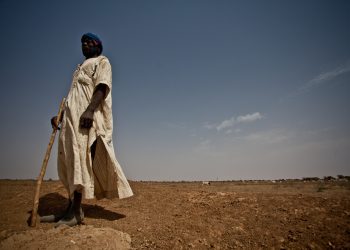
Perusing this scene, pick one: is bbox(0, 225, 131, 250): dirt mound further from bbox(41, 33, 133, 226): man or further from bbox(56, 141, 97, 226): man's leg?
bbox(41, 33, 133, 226): man

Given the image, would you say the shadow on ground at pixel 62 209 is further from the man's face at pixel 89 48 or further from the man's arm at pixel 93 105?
the man's face at pixel 89 48

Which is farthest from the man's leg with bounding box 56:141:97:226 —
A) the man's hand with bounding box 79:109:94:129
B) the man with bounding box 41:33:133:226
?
the man's hand with bounding box 79:109:94:129

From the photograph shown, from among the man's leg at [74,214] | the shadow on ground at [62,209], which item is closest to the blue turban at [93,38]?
the man's leg at [74,214]

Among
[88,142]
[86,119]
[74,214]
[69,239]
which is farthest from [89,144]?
[69,239]

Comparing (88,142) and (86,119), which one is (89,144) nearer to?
(88,142)

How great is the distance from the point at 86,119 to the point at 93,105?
229 millimetres

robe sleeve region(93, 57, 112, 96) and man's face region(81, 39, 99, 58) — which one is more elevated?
man's face region(81, 39, 99, 58)

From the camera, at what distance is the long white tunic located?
10.4 ft

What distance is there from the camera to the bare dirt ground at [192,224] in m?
2.65

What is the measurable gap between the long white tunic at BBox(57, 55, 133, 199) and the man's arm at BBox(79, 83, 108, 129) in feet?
0.27

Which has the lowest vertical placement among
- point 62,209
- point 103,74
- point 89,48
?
point 62,209

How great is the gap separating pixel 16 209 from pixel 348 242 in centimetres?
474

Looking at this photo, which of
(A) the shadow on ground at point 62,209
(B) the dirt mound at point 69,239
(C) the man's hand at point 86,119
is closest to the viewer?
(B) the dirt mound at point 69,239

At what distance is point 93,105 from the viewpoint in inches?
130
